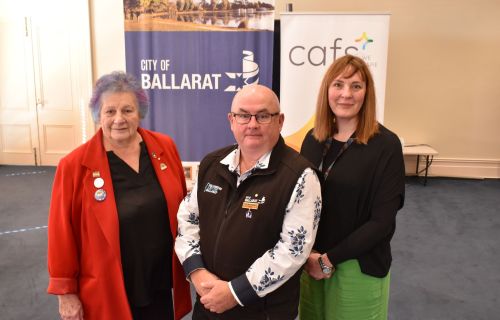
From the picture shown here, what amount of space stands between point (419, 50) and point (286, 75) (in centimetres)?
231

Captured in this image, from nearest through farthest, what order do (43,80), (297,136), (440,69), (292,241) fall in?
(292,241) < (297,136) < (440,69) < (43,80)

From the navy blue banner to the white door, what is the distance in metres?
2.08

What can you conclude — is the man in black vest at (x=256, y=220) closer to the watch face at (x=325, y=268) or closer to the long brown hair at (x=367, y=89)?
the watch face at (x=325, y=268)

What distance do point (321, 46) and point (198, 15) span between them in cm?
134

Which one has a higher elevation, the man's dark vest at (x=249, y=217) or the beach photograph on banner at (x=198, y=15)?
the beach photograph on banner at (x=198, y=15)

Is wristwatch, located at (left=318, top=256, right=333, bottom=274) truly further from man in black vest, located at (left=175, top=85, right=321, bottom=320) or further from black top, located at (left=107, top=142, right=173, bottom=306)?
black top, located at (left=107, top=142, right=173, bottom=306)

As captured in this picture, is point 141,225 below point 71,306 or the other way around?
the other way around

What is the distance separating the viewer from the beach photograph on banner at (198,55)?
182 inches

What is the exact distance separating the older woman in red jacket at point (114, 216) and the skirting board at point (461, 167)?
5221 millimetres

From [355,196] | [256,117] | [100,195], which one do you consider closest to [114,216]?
[100,195]

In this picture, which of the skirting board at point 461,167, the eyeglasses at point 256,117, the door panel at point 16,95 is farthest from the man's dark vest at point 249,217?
the door panel at point 16,95

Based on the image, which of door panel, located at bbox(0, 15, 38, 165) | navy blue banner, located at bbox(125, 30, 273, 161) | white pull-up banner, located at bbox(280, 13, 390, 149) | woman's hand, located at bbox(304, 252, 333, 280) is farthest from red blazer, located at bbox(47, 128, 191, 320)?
door panel, located at bbox(0, 15, 38, 165)

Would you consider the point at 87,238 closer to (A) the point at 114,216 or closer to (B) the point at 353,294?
(A) the point at 114,216

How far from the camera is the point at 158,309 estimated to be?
1.79 meters
